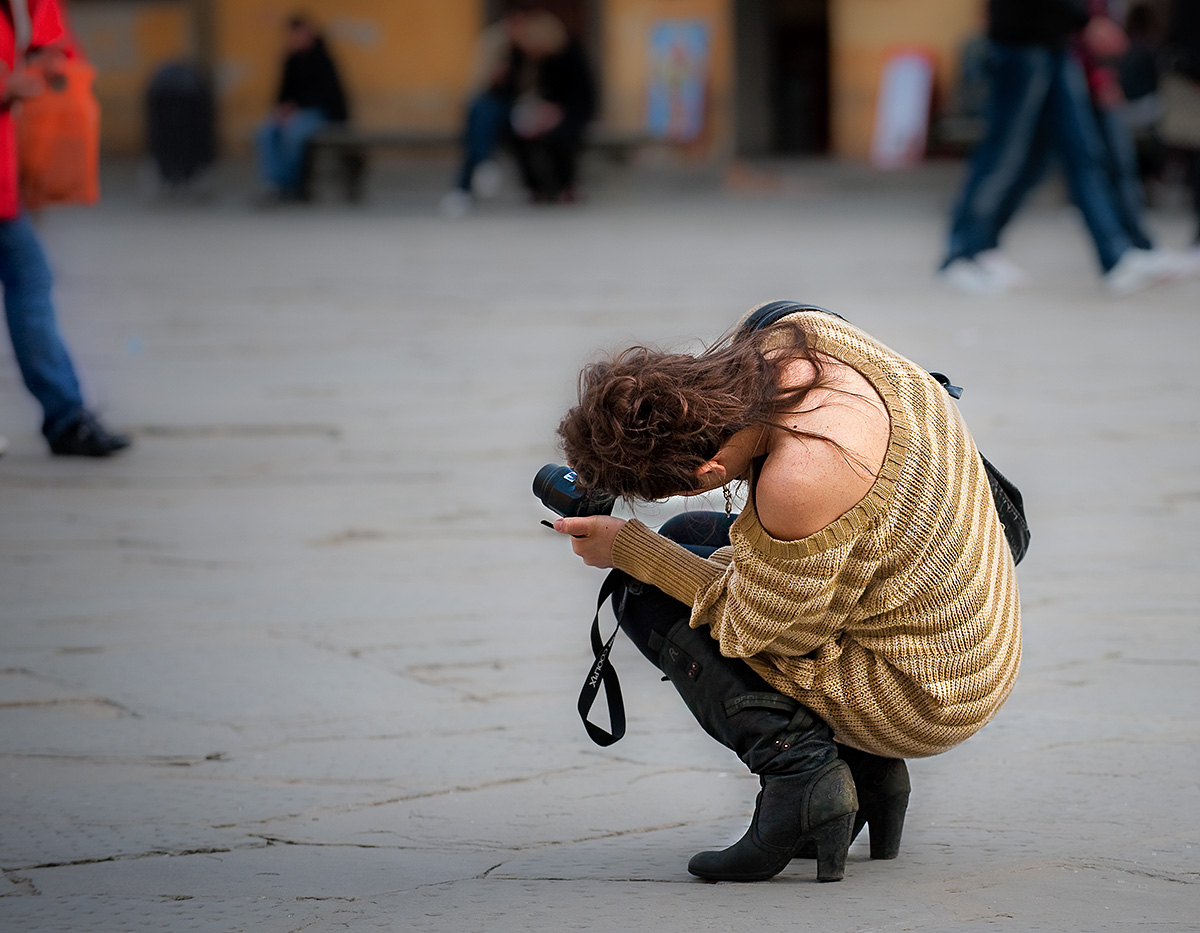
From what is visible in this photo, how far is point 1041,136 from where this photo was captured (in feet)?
25.8

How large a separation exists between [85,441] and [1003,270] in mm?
4977

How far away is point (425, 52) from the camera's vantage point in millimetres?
20000

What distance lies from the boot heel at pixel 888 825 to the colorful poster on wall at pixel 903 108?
1621cm

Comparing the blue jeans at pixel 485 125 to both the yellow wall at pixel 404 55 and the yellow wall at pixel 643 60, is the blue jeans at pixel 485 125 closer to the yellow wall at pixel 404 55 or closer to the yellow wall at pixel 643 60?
the yellow wall at pixel 643 60

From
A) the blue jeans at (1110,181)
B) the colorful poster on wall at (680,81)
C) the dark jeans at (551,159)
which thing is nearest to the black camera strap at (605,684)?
the blue jeans at (1110,181)

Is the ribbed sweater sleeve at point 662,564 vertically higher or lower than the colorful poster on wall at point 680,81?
higher

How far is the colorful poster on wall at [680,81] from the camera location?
19281mm

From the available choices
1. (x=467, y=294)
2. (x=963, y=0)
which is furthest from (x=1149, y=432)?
(x=963, y=0)

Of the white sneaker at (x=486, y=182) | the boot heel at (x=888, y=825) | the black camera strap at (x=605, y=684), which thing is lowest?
the white sneaker at (x=486, y=182)

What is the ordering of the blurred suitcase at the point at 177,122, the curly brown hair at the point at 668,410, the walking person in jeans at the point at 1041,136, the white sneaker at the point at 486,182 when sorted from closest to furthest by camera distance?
the curly brown hair at the point at 668,410, the walking person in jeans at the point at 1041,136, the blurred suitcase at the point at 177,122, the white sneaker at the point at 486,182

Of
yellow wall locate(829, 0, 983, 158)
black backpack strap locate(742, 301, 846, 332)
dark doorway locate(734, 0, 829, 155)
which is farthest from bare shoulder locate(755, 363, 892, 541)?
dark doorway locate(734, 0, 829, 155)

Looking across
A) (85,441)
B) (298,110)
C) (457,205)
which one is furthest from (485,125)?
(85,441)

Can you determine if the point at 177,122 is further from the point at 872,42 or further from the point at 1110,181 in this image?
the point at 1110,181

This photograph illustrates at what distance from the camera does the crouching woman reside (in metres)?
2.13
